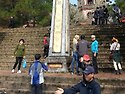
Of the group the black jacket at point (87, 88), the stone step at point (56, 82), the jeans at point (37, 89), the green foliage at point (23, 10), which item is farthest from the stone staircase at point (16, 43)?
the black jacket at point (87, 88)

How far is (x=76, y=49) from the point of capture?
1316 cm

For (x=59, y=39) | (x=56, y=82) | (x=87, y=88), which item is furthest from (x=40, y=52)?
(x=87, y=88)

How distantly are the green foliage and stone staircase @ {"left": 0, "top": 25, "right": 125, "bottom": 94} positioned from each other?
345 inches

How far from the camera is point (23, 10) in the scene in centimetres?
3195

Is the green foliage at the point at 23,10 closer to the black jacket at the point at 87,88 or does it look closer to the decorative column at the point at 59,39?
the decorative column at the point at 59,39

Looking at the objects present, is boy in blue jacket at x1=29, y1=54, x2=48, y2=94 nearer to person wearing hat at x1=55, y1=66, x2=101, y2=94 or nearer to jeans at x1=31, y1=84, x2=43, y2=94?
jeans at x1=31, y1=84, x2=43, y2=94

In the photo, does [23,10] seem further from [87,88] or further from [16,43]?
[87,88]

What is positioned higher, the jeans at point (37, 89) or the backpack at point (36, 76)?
the backpack at point (36, 76)

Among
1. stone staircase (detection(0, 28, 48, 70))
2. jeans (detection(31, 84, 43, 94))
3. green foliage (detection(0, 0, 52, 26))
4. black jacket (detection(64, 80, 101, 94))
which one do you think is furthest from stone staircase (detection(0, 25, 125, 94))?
green foliage (detection(0, 0, 52, 26))

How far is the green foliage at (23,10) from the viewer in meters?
31.6

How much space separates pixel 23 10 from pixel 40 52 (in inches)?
548

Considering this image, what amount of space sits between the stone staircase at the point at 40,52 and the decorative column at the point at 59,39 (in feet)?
3.22

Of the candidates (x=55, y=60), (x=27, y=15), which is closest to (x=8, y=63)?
(x=55, y=60)

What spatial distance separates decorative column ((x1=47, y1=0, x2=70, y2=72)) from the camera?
14.2m
